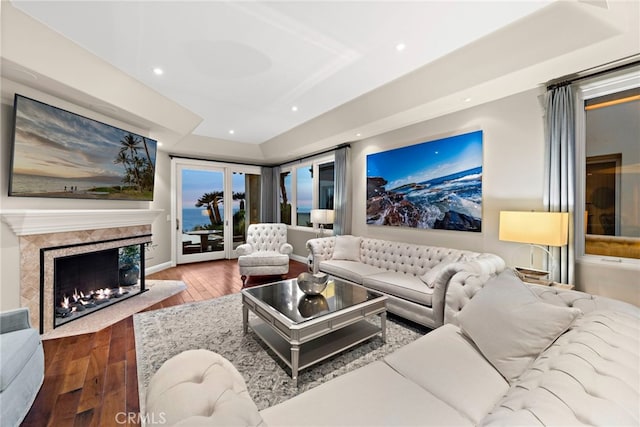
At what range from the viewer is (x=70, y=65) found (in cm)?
251

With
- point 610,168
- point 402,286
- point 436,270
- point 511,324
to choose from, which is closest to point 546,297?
point 511,324

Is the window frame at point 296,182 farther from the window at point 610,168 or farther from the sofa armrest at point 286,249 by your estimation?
the window at point 610,168

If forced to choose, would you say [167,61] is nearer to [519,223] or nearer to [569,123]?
[519,223]

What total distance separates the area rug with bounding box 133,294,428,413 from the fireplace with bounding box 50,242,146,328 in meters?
0.84

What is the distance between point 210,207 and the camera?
6.40 meters

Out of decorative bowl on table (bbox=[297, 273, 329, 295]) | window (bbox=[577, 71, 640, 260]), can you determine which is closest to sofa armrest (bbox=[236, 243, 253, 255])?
decorative bowl on table (bbox=[297, 273, 329, 295])

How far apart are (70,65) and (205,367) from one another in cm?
318

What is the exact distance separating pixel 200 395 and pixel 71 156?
138 inches

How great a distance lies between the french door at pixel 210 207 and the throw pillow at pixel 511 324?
235 inches

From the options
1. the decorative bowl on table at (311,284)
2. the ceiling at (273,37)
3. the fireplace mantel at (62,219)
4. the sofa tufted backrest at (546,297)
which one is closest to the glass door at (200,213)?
the fireplace mantel at (62,219)

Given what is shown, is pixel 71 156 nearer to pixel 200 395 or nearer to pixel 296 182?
pixel 200 395

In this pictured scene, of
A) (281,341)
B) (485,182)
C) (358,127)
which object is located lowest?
(281,341)

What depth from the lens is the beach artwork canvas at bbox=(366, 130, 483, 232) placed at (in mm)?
3254

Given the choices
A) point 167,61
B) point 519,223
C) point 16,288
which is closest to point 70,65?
point 167,61
